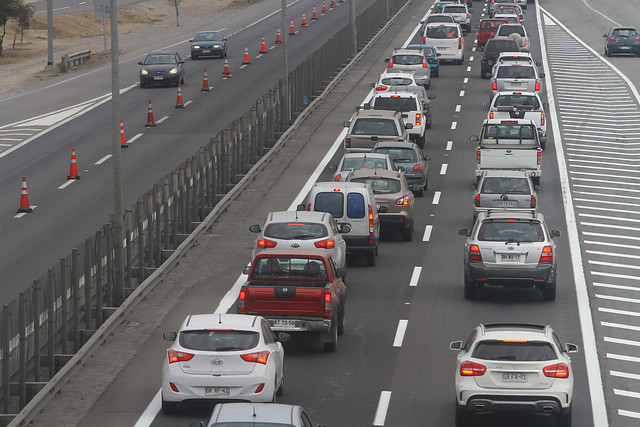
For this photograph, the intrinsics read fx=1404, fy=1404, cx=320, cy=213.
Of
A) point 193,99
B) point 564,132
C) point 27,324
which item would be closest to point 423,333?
point 27,324

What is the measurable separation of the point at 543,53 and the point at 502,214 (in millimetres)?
46827

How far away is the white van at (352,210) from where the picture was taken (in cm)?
3038

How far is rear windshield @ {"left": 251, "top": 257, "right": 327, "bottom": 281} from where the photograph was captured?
23.0 meters

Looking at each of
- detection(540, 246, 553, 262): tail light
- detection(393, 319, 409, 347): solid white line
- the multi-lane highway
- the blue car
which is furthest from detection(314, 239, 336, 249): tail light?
the blue car

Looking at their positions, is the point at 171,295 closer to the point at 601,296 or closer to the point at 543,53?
the point at 601,296

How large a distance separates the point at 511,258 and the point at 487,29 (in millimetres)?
48710

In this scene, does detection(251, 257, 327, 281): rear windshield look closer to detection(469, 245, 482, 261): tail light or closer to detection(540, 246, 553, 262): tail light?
detection(469, 245, 482, 261): tail light

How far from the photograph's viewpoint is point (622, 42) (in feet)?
237

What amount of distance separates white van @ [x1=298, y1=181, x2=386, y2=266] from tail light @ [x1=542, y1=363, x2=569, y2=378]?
486 inches

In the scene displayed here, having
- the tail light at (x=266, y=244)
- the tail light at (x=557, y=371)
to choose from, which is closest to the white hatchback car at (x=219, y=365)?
the tail light at (x=557, y=371)

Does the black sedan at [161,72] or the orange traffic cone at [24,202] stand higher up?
the black sedan at [161,72]

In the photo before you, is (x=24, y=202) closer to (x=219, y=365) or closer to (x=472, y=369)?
(x=219, y=365)

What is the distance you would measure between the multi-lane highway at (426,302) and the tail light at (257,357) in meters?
1.13

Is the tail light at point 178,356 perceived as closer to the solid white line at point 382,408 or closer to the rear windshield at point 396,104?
the solid white line at point 382,408
